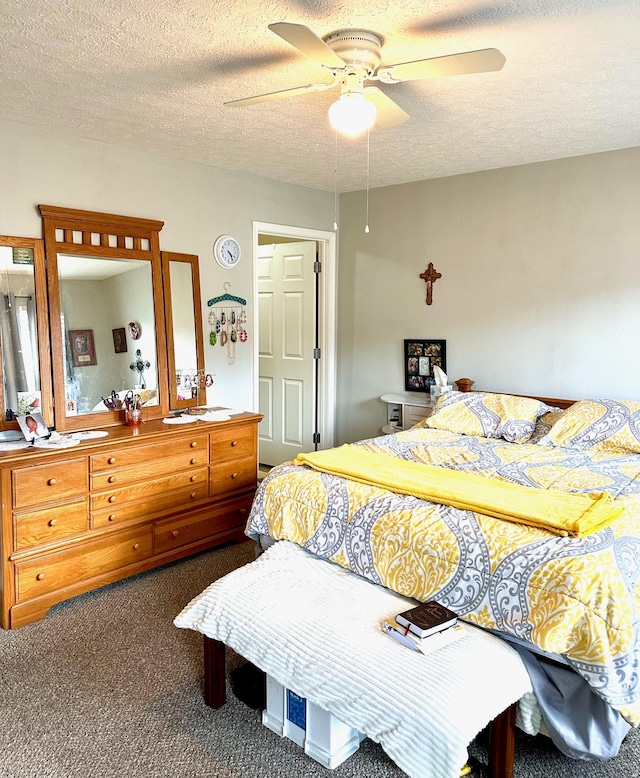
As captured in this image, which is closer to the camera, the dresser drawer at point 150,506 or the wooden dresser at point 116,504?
the wooden dresser at point 116,504

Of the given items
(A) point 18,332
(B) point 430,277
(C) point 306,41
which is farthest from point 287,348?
(C) point 306,41

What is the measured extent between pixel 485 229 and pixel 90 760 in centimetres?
373

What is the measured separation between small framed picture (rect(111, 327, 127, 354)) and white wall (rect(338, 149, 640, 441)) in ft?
6.71

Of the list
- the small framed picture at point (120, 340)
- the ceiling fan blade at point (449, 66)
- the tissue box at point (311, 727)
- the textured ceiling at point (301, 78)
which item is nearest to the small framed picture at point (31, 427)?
the small framed picture at point (120, 340)

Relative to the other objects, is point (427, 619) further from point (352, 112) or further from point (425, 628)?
point (352, 112)

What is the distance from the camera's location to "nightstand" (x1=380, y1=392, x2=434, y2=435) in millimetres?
4398

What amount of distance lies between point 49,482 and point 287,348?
8.94 feet

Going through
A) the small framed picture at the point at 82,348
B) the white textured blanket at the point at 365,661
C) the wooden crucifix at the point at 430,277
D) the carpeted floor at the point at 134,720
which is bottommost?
the carpeted floor at the point at 134,720

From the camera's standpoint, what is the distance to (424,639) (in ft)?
5.88

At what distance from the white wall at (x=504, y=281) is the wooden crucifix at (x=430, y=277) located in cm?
3

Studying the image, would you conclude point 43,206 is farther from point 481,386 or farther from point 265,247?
point 481,386

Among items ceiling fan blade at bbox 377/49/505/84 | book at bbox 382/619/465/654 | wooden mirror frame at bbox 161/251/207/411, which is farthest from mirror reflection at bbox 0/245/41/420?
book at bbox 382/619/465/654

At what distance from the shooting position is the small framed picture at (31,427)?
114 inches

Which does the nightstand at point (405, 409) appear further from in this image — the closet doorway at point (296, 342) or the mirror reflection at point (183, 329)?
the mirror reflection at point (183, 329)
